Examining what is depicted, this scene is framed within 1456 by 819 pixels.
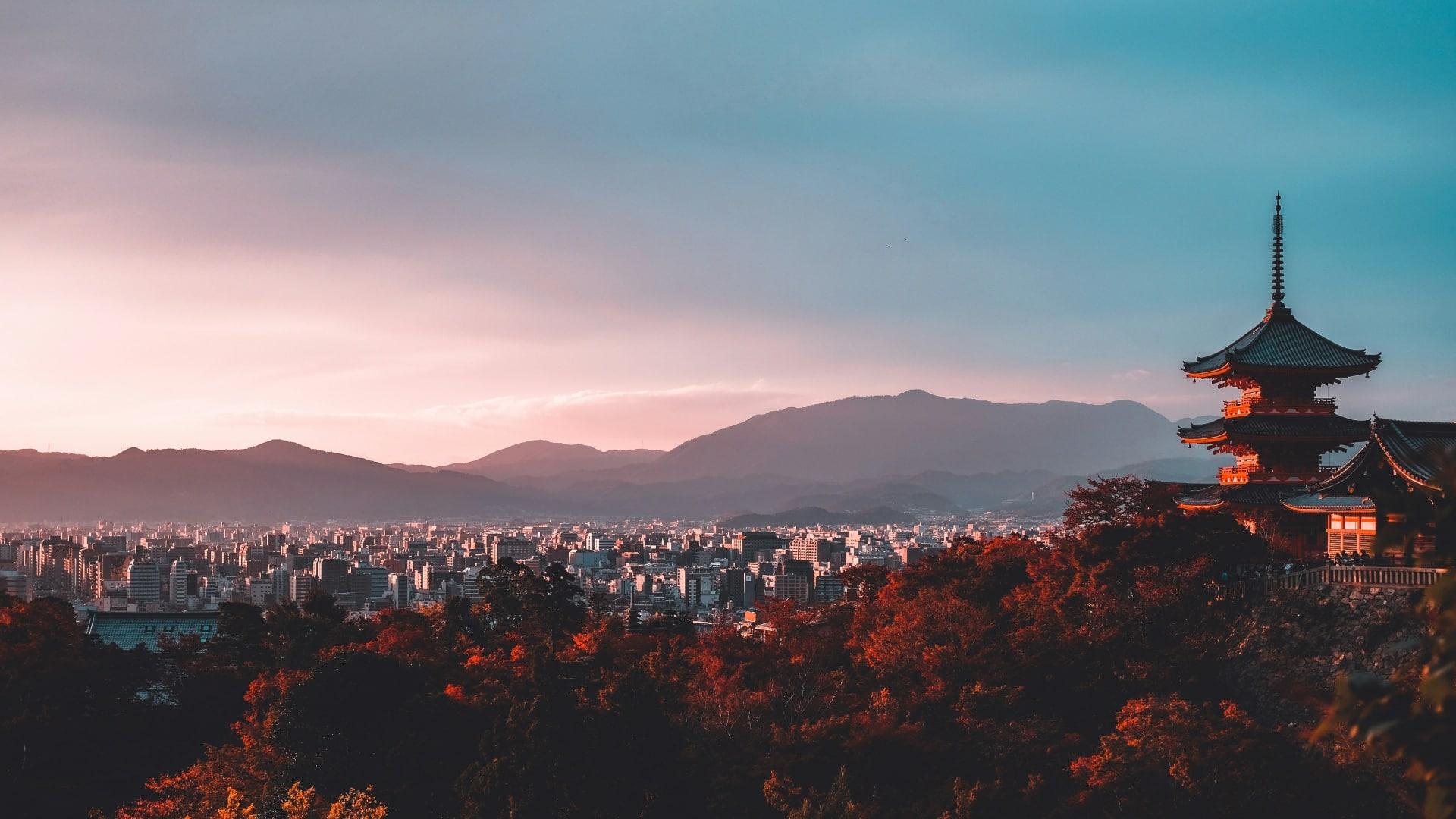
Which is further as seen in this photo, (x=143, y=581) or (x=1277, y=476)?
(x=143, y=581)

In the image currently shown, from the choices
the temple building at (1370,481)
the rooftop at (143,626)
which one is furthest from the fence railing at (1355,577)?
the rooftop at (143,626)

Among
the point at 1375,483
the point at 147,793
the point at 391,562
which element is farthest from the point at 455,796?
the point at 391,562

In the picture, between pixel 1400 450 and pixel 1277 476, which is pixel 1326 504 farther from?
pixel 1277 476

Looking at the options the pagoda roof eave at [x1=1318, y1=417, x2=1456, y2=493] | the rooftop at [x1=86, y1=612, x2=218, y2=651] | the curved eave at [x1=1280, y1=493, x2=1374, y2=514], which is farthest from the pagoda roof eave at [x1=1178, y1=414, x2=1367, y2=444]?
the rooftop at [x1=86, y1=612, x2=218, y2=651]

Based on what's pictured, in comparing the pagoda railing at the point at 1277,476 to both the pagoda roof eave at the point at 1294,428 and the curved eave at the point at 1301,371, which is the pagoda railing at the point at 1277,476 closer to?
the pagoda roof eave at the point at 1294,428

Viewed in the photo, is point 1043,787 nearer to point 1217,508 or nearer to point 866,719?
point 866,719

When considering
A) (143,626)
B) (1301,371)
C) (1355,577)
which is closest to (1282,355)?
(1301,371)
